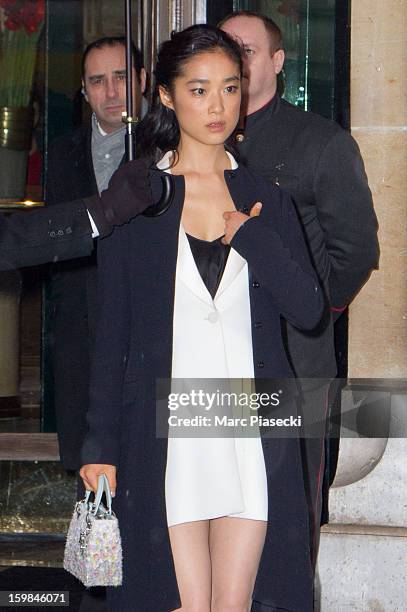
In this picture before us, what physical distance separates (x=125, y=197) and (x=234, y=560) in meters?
1.10

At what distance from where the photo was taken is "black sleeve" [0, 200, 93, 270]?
176 inches

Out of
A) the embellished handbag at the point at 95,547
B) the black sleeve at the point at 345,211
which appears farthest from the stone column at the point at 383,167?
the embellished handbag at the point at 95,547

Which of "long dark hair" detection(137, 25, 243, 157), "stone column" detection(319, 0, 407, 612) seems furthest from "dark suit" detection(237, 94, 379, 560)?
"long dark hair" detection(137, 25, 243, 157)

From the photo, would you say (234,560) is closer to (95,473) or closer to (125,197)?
(95,473)

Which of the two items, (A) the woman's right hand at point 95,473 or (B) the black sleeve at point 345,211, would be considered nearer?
(A) the woman's right hand at point 95,473

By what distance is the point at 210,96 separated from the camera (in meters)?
3.96

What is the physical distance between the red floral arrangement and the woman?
15.1 feet

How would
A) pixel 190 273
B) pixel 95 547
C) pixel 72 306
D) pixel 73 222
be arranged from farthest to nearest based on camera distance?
pixel 72 306 → pixel 73 222 → pixel 190 273 → pixel 95 547

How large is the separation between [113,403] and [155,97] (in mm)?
1010

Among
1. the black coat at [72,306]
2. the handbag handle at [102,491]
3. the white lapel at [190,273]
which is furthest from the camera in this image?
the black coat at [72,306]

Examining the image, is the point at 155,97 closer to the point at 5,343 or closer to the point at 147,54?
the point at 147,54


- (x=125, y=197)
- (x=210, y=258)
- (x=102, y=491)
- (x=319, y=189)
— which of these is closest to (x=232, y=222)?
(x=210, y=258)

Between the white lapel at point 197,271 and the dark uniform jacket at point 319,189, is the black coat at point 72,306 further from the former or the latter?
the white lapel at point 197,271

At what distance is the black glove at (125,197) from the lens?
13.0 feet
